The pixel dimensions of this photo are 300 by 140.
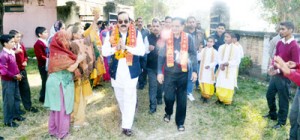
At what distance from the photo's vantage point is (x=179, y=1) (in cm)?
3894

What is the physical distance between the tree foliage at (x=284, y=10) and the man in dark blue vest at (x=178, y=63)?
637 cm

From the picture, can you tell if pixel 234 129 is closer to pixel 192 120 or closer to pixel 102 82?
pixel 192 120

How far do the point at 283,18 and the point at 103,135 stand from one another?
7961 mm

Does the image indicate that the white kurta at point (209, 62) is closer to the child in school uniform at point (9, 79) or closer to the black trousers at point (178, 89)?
the black trousers at point (178, 89)

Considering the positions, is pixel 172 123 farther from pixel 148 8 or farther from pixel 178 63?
pixel 148 8

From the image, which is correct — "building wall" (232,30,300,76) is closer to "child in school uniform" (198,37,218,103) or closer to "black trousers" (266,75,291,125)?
"child in school uniform" (198,37,218,103)

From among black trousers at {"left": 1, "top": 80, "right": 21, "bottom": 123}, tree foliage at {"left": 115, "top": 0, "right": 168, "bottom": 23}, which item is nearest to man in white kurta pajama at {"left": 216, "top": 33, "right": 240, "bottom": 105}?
black trousers at {"left": 1, "top": 80, "right": 21, "bottom": 123}

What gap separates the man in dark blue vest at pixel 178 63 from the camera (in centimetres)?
509

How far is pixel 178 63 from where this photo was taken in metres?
5.11

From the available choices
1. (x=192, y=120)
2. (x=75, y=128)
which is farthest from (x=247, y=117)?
(x=75, y=128)

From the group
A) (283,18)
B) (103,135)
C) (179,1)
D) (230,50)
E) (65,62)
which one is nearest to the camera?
(65,62)

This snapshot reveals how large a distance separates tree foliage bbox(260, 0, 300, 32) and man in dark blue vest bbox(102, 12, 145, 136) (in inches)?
276

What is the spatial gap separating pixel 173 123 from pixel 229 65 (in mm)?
1913

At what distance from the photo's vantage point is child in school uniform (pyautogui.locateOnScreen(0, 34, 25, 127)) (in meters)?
5.07
